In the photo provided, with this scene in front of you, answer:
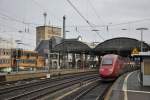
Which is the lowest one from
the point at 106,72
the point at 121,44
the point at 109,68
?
the point at 106,72

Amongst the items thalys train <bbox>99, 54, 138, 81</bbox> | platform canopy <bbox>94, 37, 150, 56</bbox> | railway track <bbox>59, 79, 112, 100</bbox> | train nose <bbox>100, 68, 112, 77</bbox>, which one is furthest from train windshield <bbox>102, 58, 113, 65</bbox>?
platform canopy <bbox>94, 37, 150, 56</bbox>

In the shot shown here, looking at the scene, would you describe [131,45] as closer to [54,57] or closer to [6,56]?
[6,56]

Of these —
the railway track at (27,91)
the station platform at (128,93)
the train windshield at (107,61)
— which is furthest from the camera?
the train windshield at (107,61)

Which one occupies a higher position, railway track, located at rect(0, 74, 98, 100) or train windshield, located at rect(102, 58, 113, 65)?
train windshield, located at rect(102, 58, 113, 65)

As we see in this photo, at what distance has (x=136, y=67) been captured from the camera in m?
80.7

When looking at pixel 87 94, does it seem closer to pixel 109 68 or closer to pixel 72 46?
pixel 109 68

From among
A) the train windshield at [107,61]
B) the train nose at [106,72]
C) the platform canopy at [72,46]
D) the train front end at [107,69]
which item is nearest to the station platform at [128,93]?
the train nose at [106,72]

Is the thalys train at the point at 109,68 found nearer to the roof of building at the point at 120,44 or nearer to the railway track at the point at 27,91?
the railway track at the point at 27,91

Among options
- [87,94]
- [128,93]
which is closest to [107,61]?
[87,94]

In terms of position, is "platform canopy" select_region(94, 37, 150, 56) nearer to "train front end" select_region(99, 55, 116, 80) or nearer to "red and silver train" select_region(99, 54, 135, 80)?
"red and silver train" select_region(99, 54, 135, 80)

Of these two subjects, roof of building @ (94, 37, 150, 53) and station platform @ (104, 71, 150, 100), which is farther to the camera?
roof of building @ (94, 37, 150, 53)

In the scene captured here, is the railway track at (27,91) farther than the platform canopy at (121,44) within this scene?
No

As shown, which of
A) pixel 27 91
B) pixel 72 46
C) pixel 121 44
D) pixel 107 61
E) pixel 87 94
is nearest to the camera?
pixel 87 94

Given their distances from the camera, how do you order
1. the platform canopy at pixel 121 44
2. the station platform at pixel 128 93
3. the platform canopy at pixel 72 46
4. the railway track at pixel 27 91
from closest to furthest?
the station platform at pixel 128 93, the railway track at pixel 27 91, the platform canopy at pixel 121 44, the platform canopy at pixel 72 46
